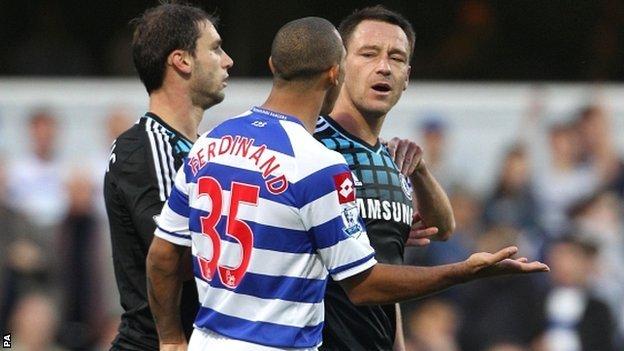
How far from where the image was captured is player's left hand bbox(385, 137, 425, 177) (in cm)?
561

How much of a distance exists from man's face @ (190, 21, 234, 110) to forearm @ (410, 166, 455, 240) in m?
0.90

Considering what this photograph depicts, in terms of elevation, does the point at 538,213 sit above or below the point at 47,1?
below

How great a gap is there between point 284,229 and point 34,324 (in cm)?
614

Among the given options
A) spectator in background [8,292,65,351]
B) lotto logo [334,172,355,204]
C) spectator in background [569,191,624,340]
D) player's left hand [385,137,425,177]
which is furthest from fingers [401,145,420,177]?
spectator in background [569,191,624,340]

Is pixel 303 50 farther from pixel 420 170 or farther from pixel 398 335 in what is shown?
pixel 398 335

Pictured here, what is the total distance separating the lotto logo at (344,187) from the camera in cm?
441

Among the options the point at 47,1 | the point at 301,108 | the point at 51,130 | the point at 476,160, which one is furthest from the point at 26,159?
the point at 301,108

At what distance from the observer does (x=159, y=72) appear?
17.7 feet

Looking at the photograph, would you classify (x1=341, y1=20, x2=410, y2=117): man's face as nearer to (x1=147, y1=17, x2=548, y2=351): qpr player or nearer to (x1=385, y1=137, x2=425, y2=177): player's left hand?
(x1=385, y1=137, x2=425, y2=177): player's left hand

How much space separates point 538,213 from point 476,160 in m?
0.63

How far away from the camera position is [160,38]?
5.41 metres

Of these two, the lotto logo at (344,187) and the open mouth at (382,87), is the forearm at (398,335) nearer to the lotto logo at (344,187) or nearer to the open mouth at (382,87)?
the open mouth at (382,87)

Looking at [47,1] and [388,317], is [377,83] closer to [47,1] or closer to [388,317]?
[388,317]

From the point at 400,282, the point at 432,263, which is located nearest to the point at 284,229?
the point at 400,282
